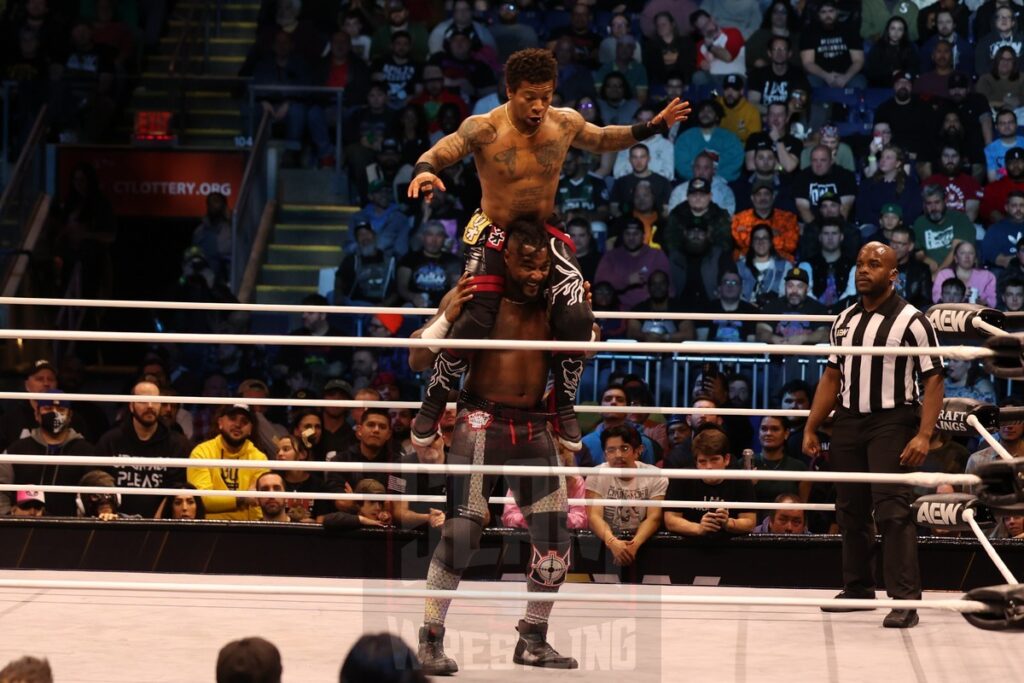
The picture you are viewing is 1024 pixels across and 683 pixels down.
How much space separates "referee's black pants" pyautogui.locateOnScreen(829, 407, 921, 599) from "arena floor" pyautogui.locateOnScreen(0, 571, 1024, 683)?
0.45 feet

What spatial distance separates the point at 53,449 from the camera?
599 cm

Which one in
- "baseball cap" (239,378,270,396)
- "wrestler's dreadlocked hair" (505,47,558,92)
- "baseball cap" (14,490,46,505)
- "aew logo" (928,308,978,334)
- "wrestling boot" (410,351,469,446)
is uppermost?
"wrestler's dreadlocked hair" (505,47,558,92)

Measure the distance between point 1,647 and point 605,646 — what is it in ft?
5.35

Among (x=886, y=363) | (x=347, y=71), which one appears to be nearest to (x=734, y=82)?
(x=347, y=71)

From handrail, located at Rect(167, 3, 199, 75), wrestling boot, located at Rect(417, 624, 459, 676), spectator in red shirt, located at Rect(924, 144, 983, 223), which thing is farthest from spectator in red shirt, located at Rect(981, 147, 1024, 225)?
wrestling boot, located at Rect(417, 624, 459, 676)

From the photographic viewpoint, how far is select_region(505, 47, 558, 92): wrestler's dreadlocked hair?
3.77m

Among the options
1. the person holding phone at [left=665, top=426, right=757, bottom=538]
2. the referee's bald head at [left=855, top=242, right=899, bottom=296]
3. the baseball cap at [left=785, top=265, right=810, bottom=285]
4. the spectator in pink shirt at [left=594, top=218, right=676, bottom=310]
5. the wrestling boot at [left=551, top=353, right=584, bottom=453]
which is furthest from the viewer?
the spectator in pink shirt at [left=594, top=218, right=676, bottom=310]

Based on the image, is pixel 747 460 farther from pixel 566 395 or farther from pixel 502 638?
pixel 566 395

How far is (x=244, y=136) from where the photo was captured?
952 centimetres

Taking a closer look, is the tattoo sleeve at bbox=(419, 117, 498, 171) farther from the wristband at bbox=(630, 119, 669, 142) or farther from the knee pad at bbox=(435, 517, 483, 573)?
the knee pad at bbox=(435, 517, 483, 573)

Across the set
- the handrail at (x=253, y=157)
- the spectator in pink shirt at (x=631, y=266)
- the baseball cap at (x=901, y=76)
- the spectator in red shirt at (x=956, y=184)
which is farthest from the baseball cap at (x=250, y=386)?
the baseball cap at (x=901, y=76)

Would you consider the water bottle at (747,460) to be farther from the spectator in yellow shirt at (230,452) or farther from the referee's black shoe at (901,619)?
the spectator in yellow shirt at (230,452)

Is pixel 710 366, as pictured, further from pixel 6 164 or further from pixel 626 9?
pixel 6 164

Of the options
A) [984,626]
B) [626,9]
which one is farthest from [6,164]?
[984,626]
